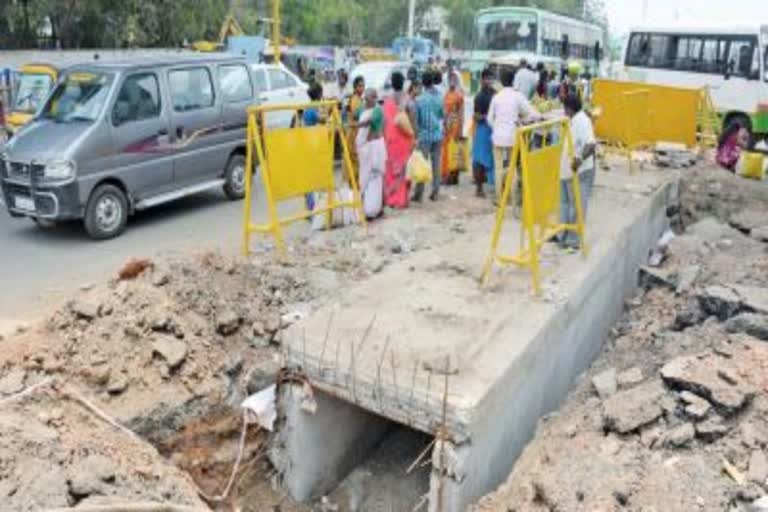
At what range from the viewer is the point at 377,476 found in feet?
19.4

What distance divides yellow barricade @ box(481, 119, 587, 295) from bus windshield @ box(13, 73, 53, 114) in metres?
9.38

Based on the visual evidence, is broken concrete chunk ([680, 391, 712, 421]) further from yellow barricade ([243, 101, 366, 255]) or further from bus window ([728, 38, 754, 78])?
bus window ([728, 38, 754, 78])

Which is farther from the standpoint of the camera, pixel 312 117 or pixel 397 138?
pixel 312 117

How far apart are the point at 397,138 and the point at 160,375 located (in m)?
4.51

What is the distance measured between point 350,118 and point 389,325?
17.3 feet

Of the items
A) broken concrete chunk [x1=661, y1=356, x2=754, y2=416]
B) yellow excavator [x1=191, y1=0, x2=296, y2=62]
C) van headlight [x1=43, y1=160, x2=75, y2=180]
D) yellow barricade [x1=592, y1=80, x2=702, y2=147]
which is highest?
yellow excavator [x1=191, y1=0, x2=296, y2=62]

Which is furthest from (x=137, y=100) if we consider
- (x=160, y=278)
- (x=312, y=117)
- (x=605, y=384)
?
(x=605, y=384)

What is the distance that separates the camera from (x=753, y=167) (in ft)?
43.0

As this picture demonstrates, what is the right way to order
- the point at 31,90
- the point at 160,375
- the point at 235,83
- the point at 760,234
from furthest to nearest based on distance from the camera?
1. the point at 31,90
2. the point at 235,83
3. the point at 760,234
4. the point at 160,375

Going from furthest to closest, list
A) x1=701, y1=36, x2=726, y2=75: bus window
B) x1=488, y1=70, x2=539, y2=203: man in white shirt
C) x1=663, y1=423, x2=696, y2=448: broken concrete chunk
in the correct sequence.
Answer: x1=701, y1=36, x2=726, y2=75: bus window < x1=488, y1=70, x2=539, y2=203: man in white shirt < x1=663, y1=423, x2=696, y2=448: broken concrete chunk

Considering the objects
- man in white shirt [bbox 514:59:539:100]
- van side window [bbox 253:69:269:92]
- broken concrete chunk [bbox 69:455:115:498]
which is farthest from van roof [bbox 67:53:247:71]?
man in white shirt [bbox 514:59:539:100]

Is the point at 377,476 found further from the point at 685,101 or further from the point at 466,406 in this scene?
the point at 685,101

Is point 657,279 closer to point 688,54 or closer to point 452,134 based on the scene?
point 452,134

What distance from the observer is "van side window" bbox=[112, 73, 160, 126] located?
28.6ft
